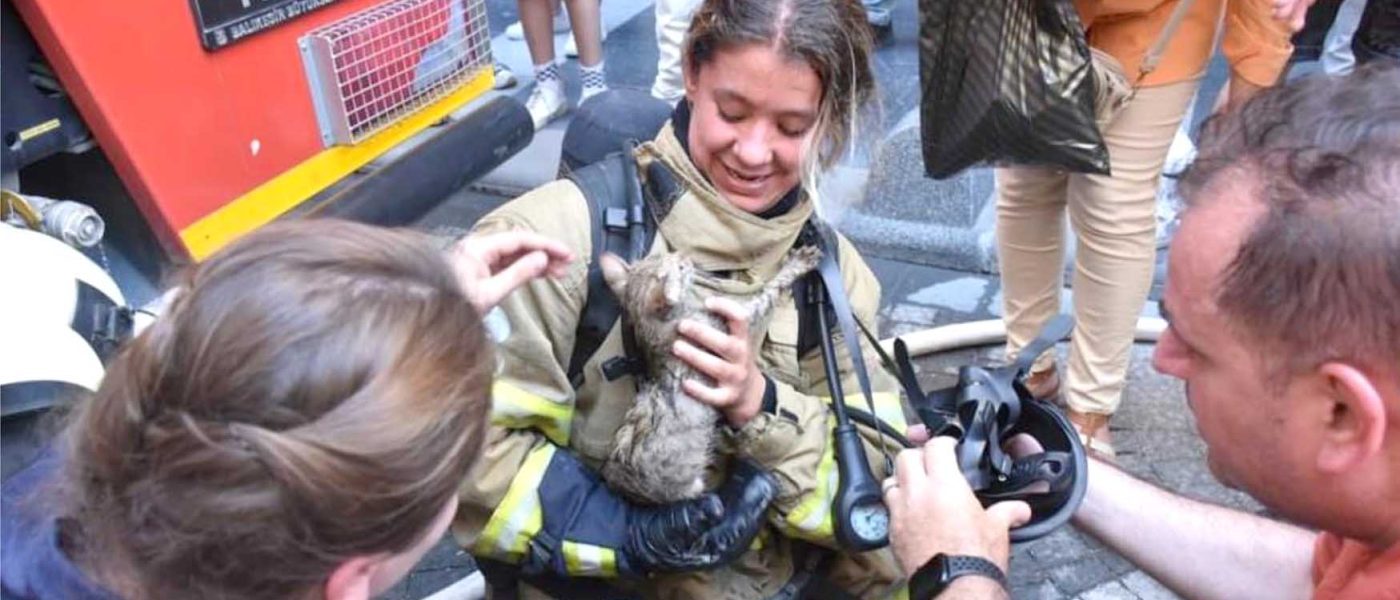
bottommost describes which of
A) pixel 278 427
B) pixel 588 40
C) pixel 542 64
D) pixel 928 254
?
pixel 928 254

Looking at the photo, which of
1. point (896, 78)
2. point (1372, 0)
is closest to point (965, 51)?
point (1372, 0)

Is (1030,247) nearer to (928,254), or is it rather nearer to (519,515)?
(928,254)

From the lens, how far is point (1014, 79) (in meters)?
2.56

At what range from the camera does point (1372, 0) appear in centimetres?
415

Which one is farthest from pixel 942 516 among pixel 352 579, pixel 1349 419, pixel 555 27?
pixel 555 27

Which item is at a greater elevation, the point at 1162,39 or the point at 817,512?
the point at 1162,39

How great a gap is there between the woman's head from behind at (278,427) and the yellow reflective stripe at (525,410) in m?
0.51

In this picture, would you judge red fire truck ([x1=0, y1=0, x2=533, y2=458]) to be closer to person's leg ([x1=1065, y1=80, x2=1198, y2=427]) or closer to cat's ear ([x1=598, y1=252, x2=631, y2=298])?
cat's ear ([x1=598, y1=252, x2=631, y2=298])

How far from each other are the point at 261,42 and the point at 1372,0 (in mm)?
3555

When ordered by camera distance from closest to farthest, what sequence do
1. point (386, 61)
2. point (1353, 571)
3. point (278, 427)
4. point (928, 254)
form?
point (278, 427)
point (1353, 571)
point (386, 61)
point (928, 254)

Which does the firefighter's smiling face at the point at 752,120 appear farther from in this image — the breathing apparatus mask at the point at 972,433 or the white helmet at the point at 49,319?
the white helmet at the point at 49,319

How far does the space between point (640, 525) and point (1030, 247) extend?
1752mm

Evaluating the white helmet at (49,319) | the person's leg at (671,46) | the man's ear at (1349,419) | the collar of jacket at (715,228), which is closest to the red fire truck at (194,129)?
the white helmet at (49,319)

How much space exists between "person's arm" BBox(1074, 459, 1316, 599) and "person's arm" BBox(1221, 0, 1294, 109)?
1168 millimetres
